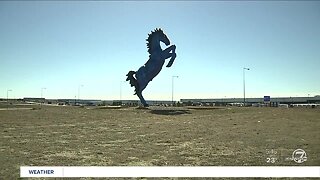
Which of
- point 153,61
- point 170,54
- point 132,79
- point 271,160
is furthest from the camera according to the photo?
point 132,79

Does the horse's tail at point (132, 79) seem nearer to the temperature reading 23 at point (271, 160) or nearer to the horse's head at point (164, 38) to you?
the horse's head at point (164, 38)

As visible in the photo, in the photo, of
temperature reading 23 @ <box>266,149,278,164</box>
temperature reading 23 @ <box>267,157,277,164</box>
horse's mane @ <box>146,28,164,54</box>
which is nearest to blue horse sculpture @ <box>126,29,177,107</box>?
horse's mane @ <box>146,28,164,54</box>

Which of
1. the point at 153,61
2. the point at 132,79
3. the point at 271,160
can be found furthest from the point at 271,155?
the point at 132,79

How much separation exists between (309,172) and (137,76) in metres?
48.0

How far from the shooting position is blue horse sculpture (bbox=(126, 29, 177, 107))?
162ft

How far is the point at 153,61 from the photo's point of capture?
51.7m

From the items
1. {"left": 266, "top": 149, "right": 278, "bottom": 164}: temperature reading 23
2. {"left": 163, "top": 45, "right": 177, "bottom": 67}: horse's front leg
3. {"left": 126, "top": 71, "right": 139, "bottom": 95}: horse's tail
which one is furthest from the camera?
{"left": 126, "top": 71, "right": 139, "bottom": 95}: horse's tail

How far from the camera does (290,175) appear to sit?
794 centimetres

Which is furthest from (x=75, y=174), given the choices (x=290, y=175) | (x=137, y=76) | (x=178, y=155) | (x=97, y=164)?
(x=137, y=76)

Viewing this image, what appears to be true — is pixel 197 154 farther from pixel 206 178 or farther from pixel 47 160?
pixel 47 160

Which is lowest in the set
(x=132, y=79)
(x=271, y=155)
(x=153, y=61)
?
(x=271, y=155)

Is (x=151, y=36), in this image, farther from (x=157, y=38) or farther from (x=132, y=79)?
(x=132, y=79)

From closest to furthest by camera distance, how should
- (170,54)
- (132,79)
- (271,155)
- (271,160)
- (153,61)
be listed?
(271,160) < (271,155) < (170,54) < (153,61) < (132,79)

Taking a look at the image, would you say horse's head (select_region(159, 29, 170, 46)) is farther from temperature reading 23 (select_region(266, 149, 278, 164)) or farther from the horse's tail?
temperature reading 23 (select_region(266, 149, 278, 164))
